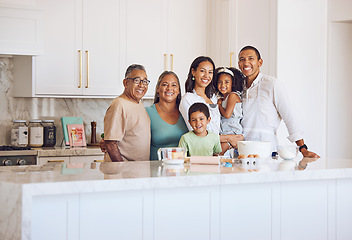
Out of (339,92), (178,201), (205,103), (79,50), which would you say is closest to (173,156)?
(178,201)

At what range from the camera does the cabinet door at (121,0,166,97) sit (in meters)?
4.60

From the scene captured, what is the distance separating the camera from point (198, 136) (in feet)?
9.77

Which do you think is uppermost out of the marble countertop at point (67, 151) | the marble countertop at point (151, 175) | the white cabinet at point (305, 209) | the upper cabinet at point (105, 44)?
the upper cabinet at point (105, 44)

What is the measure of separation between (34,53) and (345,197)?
2.72 m

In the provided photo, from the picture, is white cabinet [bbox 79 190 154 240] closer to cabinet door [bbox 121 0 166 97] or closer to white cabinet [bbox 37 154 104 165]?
white cabinet [bbox 37 154 104 165]

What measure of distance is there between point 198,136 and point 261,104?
2.13 feet

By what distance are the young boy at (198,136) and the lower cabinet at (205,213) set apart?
0.71 meters

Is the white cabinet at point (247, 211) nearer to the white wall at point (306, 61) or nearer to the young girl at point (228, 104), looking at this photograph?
the young girl at point (228, 104)

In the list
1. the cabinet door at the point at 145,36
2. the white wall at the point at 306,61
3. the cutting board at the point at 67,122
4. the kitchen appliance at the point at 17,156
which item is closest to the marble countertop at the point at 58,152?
the kitchen appliance at the point at 17,156

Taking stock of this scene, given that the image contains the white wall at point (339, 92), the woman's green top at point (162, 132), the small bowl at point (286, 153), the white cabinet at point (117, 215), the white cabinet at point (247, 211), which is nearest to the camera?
the white cabinet at point (117, 215)

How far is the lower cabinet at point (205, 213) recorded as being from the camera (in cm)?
194

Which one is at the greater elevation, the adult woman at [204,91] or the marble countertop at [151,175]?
the adult woman at [204,91]

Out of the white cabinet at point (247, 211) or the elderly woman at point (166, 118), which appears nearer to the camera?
the white cabinet at point (247, 211)

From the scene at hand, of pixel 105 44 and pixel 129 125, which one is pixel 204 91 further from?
pixel 105 44
